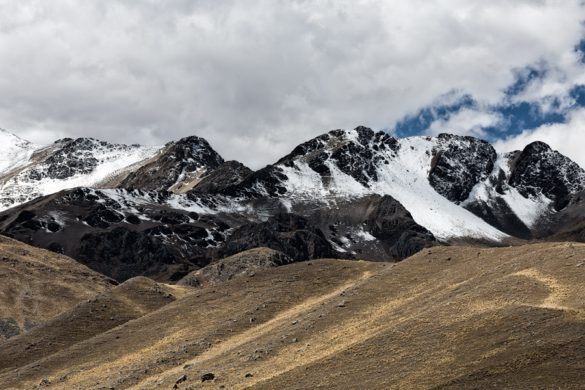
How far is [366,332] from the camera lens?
51.6m

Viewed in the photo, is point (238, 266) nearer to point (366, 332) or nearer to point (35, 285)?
point (35, 285)

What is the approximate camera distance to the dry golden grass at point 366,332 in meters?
39.5

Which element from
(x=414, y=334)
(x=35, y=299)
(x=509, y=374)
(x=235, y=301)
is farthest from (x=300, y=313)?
(x=35, y=299)

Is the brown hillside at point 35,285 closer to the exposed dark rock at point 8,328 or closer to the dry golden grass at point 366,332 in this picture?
the exposed dark rock at point 8,328

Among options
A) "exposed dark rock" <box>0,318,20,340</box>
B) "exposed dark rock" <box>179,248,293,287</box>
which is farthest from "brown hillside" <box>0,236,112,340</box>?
"exposed dark rock" <box>179,248,293,287</box>

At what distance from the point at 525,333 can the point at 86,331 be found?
51.8 metres

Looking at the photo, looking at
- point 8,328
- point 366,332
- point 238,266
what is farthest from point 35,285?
point 366,332

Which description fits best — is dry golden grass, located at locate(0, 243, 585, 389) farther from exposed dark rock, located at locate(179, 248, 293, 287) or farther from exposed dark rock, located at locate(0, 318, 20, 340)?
exposed dark rock, located at locate(179, 248, 293, 287)

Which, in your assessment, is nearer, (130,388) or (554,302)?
(554,302)

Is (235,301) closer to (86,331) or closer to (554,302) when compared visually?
(86,331)

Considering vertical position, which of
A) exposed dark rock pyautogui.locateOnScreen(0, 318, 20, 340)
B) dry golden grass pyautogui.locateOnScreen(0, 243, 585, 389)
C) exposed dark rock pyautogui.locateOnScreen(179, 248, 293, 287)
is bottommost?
dry golden grass pyautogui.locateOnScreen(0, 243, 585, 389)

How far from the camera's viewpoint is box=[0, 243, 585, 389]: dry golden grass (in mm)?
39469

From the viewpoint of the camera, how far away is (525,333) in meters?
40.8

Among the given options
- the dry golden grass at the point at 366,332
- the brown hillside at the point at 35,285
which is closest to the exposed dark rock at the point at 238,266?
the brown hillside at the point at 35,285
